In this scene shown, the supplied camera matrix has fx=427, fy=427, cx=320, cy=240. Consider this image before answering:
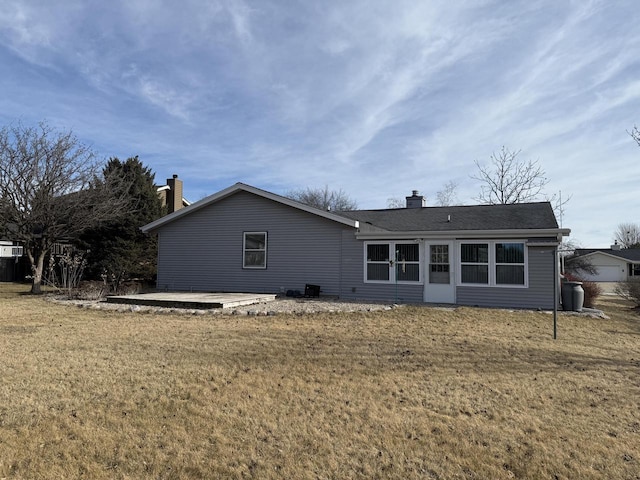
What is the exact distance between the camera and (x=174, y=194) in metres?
27.8

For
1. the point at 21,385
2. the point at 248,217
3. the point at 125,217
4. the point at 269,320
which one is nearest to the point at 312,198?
the point at 125,217

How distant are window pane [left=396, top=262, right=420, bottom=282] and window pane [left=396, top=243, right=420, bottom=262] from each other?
159mm

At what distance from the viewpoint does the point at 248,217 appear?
15.3m

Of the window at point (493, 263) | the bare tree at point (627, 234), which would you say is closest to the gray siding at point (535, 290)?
the window at point (493, 263)

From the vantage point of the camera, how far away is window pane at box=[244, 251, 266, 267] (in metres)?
15.1

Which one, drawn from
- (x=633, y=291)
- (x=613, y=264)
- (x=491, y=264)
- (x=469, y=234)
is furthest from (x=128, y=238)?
(x=613, y=264)

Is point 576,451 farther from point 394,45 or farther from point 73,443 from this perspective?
point 394,45

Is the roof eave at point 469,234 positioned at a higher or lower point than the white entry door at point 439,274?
higher

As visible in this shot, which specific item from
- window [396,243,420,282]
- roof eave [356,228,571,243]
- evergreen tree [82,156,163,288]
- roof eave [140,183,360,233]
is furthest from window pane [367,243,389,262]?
evergreen tree [82,156,163,288]

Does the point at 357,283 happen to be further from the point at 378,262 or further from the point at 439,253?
the point at 439,253

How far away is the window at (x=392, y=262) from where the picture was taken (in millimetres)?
13391

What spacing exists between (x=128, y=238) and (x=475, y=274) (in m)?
15.1

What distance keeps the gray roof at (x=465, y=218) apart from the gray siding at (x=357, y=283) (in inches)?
37.0

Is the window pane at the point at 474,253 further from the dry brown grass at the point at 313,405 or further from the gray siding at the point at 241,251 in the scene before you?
Answer: the dry brown grass at the point at 313,405
